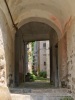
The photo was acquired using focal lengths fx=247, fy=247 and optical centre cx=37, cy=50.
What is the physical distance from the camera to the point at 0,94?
4.45 metres

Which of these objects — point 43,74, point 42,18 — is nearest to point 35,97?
point 42,18

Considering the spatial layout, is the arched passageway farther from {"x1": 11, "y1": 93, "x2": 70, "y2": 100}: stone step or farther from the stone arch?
{"x1": 11, "y1": 93, "x2": 70, "y2": 100}: stone step

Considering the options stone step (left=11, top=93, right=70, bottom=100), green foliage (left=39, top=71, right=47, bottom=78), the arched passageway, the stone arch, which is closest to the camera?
stone step (left=11, top=93, right=70, bottom=100)

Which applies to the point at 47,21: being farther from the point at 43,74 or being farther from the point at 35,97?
the point at 43,74

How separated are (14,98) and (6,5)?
207cm

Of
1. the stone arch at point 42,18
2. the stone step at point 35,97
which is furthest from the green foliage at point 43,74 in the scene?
the stone step at point 35,97

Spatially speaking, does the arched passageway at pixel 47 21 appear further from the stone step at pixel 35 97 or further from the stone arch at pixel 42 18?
the stone step at pixel 35 97

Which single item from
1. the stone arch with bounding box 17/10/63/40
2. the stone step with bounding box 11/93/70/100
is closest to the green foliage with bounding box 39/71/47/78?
the stone arch with bounding box 17/10/63/40

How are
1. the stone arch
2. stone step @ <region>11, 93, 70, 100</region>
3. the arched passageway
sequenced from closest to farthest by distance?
stone step @ <region>11, 93, 70, 100</region>, the arched passageway, the stone arch

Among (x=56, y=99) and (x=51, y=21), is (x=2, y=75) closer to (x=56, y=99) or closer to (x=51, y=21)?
(x=56, y=99)

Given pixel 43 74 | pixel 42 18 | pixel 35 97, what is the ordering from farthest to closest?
pixel 43 74 → pixel 42 18 → pixel 35 97

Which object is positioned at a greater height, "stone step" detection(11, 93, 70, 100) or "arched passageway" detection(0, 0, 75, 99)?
"arched passageway" detection(0, 0, 75, 99)

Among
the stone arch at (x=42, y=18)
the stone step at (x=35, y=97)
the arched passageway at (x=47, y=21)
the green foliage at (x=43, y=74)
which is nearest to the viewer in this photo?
the stone step at (x=35, y=97)

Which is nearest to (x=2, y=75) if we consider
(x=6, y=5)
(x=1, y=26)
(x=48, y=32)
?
(x=1, y=26)
